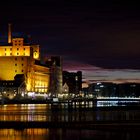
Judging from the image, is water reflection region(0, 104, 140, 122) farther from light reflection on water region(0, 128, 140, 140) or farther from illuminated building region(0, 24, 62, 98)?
illuminated building region(0, 24, 62, 98)

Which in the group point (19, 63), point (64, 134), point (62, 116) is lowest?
point (64, 134)

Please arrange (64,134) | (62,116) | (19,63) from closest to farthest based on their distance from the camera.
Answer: (64,134) → (62,116) → (19,63)

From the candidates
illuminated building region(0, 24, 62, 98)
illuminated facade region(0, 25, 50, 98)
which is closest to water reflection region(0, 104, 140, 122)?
illuminated building region(0, 24, 62, 98)

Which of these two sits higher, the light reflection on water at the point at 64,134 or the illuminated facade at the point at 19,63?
the illuminated facade at the point at 19,63

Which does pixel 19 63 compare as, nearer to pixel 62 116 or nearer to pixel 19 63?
pixel 19 63

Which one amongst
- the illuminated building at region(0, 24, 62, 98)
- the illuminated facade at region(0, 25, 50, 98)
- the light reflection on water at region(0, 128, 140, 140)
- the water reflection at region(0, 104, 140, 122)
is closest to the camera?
the light reflection on water at region(0, 128, 140, 140)

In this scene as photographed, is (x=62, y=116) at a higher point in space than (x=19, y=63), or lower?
lower

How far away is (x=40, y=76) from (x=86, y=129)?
5215 inches

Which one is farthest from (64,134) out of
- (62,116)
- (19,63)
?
(19,63)

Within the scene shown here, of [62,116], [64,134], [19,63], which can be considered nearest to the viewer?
[64,134]

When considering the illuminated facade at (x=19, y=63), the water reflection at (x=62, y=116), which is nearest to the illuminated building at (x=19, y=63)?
the illuminated facade at (x=19, y=63)

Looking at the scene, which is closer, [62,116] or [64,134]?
[64,134]

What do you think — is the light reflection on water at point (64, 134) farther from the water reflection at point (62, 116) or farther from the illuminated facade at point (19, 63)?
the illuminated facade at point (19, 63)

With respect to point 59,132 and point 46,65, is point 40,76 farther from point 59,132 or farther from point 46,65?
point 59,132
